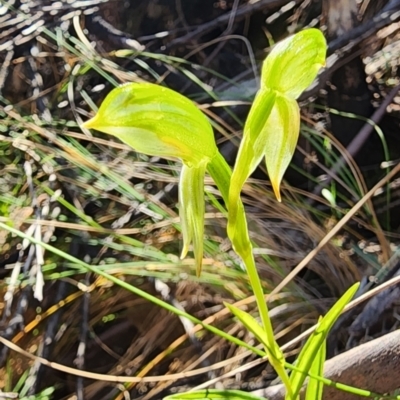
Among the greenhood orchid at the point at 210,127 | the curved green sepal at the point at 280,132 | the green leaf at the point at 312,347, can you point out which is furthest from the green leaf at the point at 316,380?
the curved green sepal at the point at 280,132

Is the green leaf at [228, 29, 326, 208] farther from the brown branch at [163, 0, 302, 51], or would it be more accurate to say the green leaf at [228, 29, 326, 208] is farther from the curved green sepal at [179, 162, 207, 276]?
the brown branch at [163, 0, 302, 51]

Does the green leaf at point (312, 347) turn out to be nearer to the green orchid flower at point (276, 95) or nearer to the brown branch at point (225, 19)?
the green orchid flower at point (276, 95)

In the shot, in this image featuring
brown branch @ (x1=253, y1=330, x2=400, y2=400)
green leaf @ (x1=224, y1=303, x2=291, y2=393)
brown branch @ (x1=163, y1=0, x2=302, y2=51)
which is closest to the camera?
green leaf @ (x1=224, y1=303, x2=291, y2=393)

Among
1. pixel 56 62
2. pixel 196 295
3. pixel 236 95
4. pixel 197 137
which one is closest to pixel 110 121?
pixel 197 137

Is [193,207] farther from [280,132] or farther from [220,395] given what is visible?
[220,395]

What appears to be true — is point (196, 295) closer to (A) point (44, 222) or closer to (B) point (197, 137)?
(A) point (44, 222)

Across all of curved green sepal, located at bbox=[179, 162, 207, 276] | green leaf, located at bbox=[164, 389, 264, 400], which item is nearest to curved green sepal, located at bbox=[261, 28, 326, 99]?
curved green sepal, located at bbox=[179, 162, 207, 276]
